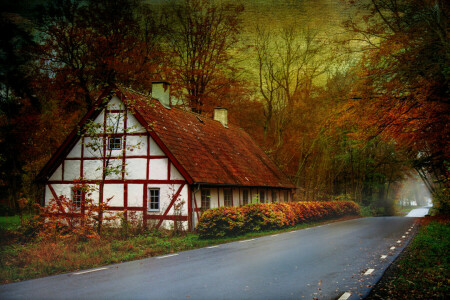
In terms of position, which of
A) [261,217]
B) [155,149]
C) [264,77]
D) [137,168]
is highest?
[264,77]

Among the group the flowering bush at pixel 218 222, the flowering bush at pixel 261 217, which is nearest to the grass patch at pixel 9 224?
the flowering bush at pixel 218 222

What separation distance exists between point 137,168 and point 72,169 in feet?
11.8

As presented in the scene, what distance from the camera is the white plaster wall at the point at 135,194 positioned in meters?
17.9

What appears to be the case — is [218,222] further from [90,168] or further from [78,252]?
[90,168]

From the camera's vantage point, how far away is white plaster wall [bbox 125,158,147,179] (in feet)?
59.4

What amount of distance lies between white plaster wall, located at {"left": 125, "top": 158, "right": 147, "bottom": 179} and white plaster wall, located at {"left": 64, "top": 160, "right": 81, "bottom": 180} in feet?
9.38

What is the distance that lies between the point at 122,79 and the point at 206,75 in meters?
8.04

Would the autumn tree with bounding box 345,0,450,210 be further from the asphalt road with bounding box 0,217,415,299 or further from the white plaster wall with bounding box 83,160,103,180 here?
the white plaster wall with bounding box 83,160,103,180

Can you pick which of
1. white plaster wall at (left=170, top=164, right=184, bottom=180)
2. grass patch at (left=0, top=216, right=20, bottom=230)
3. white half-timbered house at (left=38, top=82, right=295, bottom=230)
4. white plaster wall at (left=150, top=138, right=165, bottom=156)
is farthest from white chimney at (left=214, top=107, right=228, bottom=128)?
grass patch at (left=0, top=216, right=20, bottom=230)

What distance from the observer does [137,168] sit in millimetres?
18250

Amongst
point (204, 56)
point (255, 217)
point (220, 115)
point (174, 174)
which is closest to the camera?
point (174, 174)

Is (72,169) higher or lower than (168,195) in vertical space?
higher

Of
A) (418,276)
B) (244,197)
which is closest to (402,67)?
(418,276)

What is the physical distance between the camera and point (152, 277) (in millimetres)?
7715
